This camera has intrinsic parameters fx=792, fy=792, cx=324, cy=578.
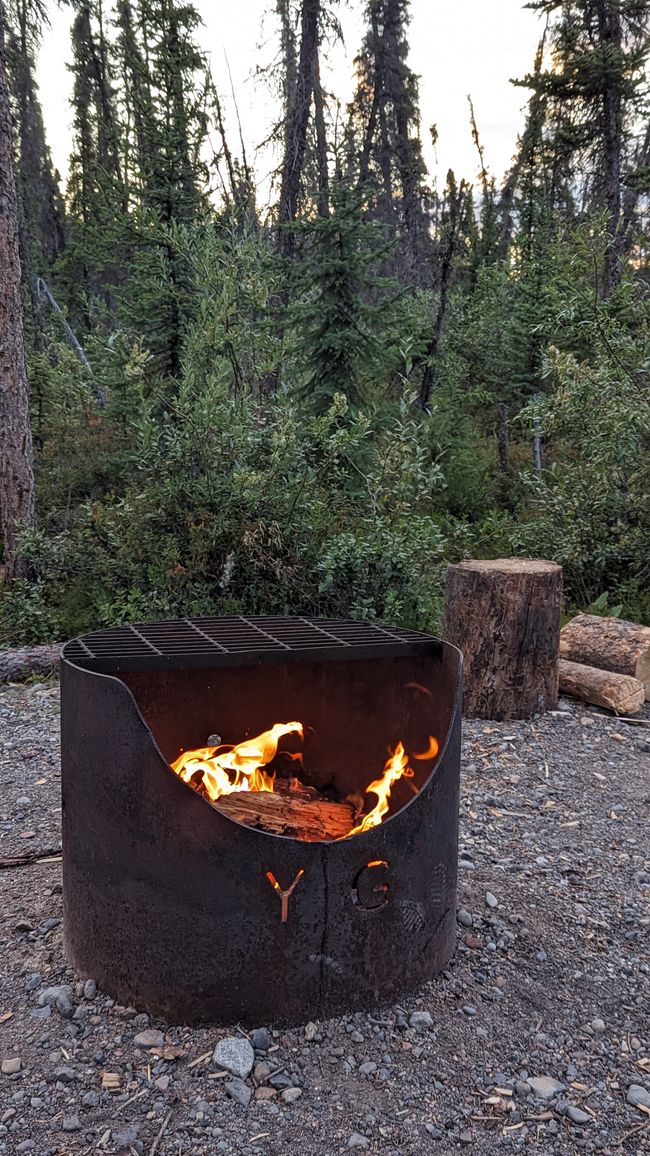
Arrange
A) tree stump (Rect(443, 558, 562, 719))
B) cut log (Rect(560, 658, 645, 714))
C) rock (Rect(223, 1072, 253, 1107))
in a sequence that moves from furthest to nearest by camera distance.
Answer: cut log (Rect(560, 658, 645, 714)) < tree stump (Rect(443, 558, 562, 719)) < rock (Rect(223, 1072, 253, 1107))

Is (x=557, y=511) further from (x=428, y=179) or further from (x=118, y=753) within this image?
(x=428, y=179)

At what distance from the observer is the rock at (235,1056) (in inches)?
78.9

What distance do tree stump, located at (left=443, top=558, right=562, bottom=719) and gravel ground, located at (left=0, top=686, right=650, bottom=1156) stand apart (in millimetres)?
1790

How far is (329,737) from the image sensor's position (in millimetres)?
3006

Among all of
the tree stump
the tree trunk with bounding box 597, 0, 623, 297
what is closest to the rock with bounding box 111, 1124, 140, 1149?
the tree stump

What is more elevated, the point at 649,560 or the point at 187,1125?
the point at 649,560

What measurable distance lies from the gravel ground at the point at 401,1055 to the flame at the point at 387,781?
0.48 metres

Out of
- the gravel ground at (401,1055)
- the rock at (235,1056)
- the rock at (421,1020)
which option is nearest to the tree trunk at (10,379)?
the gravel ground at (401,1055)

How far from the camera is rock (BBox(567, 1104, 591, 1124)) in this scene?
1.92 meters

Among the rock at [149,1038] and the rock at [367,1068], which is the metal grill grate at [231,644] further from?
the rock at [367,1068]

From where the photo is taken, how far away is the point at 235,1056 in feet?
6.69

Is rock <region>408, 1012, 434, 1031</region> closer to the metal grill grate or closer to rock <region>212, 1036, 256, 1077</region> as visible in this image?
rock <region>212, 1036, 256, 1077</region>

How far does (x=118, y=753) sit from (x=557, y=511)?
6.64m

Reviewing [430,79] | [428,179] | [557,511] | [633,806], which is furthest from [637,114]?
[633,806]
